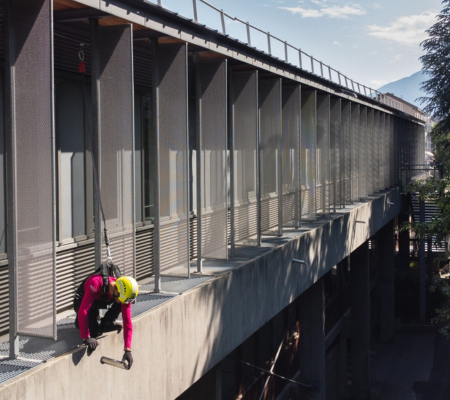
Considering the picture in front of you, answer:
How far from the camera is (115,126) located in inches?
309

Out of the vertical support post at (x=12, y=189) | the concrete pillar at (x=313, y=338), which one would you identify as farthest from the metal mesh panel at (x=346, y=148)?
the vertical support post at (x=12, y=189)

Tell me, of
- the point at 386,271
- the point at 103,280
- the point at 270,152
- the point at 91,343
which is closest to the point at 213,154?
the point at 270,152

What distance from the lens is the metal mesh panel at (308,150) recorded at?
17359 millimetres

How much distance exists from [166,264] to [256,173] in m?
4.11

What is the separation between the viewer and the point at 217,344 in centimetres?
960

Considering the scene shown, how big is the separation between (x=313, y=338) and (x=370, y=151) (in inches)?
438

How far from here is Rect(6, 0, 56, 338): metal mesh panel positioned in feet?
20.7

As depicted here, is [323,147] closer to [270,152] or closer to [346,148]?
[346,148]

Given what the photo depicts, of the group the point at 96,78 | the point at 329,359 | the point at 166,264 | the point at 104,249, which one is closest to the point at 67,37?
the point at 96,78

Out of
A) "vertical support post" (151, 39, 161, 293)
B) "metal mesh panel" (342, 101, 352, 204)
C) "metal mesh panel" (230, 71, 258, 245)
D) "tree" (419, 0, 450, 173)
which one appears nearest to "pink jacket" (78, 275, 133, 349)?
"vertical support post" (151, 39, 161, 293)

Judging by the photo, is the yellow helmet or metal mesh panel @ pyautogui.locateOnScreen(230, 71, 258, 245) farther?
metal mesh panel @ pyautogui.locateOnScreen(230, 71, 258, 245)

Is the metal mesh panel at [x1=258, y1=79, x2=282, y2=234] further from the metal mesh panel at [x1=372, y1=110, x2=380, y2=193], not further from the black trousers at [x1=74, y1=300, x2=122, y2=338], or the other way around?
the metal mesh panel at [x1=372, y1=110, x2=380, y2=193]

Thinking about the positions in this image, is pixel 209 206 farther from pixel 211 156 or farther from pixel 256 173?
pixel 256 173

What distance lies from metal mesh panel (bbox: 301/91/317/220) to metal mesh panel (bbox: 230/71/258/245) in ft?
14.9
